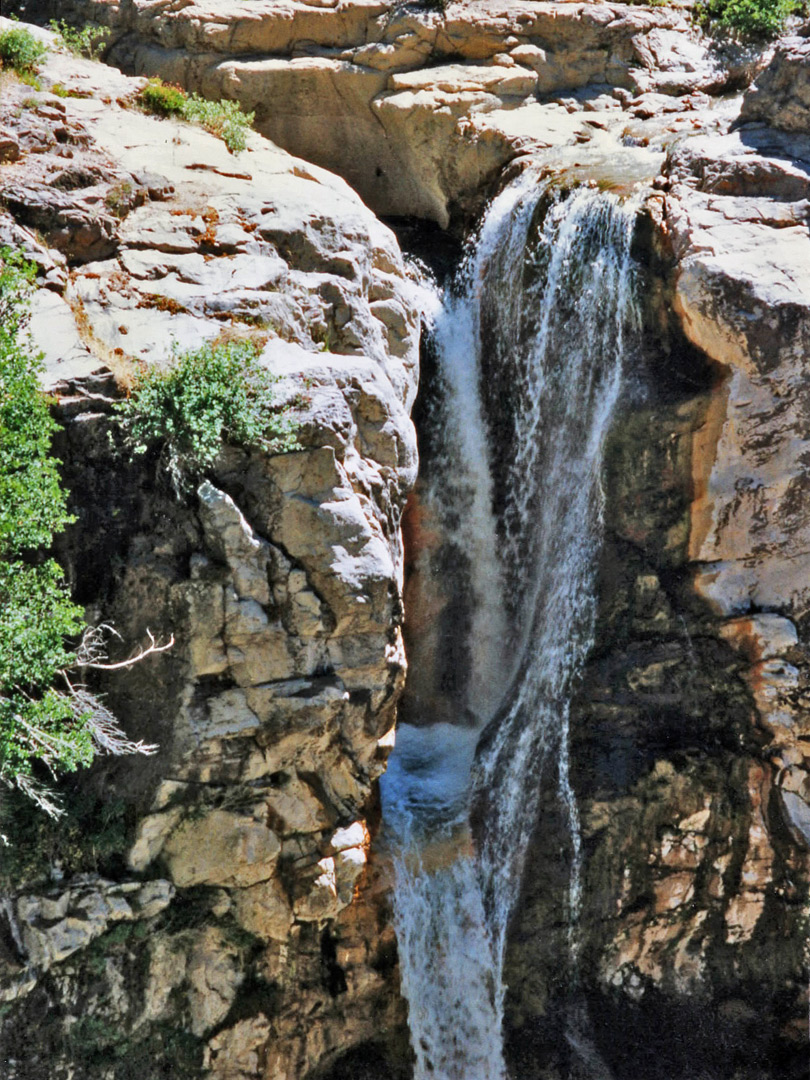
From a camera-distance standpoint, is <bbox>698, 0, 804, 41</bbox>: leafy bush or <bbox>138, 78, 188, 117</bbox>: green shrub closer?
<bbox>138, 78, 188, 117</bbox>: green shrub

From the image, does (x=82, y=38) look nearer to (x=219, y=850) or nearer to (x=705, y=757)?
(x=219, y=850)

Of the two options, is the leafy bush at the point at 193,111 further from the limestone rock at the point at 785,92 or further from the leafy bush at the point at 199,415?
the limestone rock at the point at 785,92

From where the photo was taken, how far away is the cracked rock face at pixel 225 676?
29.9 feet

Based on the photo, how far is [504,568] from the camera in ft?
41.2

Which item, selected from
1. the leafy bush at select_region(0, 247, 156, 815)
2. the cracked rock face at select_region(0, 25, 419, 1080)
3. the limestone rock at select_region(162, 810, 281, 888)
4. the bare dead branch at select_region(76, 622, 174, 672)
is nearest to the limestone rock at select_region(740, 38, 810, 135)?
the cracked rock face at select_region(0, 25, 419, 1080)

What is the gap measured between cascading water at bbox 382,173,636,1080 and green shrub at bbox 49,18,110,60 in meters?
6.13

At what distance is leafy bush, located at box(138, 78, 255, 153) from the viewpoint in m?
12.9

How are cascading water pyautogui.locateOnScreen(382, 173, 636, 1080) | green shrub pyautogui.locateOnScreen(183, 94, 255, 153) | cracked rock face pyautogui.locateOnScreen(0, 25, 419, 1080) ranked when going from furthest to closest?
green shrub pyautogui.locateOnScreen(183, 94, 255, 153)
cascading water pyautogui.locateOnScreen(382, 173, 636, 1080)
cracked rock face pyautogui.locateOnScreen(0, 25, 419, 1080)

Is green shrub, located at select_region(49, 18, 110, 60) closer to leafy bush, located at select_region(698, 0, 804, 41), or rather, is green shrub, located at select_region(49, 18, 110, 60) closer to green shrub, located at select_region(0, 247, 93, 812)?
green shrub, located at select_region(0, 247, 93, 812)

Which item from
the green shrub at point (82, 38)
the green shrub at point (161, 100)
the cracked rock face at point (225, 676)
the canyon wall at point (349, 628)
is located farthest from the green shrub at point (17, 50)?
the cracked rock face at point (225, 676)

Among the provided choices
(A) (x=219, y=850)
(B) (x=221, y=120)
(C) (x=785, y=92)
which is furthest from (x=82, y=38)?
(A) (x=219, y=850)

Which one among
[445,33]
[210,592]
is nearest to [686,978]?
[210,592]

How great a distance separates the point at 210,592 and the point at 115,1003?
3.63 m

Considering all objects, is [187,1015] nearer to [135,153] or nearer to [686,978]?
[686,978]
